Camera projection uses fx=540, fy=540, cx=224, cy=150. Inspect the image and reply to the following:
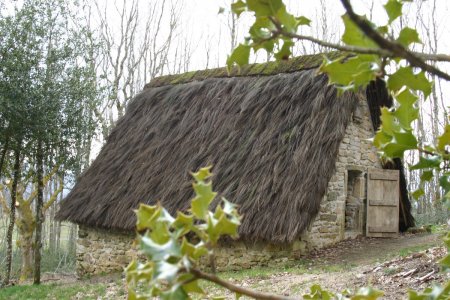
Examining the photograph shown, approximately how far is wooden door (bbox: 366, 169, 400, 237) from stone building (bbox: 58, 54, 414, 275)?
0.02m

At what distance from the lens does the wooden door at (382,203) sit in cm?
1027

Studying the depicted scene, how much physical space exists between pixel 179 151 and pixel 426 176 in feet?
31.8

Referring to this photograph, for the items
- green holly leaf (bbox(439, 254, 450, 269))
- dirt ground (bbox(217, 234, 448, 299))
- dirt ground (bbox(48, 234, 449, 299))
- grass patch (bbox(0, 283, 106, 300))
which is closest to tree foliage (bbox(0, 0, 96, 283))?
grass patch (bbox(0, 283, 106, 300))

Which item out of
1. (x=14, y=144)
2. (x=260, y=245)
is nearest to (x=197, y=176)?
(x=260, y=245)

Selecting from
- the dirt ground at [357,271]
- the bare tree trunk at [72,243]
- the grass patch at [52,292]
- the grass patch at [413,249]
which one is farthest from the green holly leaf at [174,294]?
the bare tree trunk at [72,243]

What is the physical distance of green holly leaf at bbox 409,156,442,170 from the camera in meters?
0.96

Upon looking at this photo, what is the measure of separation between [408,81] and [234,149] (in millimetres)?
8975

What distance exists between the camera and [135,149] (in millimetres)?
11703

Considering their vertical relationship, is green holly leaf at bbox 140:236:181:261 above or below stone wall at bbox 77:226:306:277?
above

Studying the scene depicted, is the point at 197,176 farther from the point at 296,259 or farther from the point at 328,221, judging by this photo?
the point at 328,221

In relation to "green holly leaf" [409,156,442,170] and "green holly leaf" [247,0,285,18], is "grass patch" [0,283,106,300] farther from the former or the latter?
"green holly leaf" [247,0,285,18]

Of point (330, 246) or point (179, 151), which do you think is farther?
point (179, 151)

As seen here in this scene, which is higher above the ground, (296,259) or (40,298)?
(296,259)

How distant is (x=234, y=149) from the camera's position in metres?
9.80
